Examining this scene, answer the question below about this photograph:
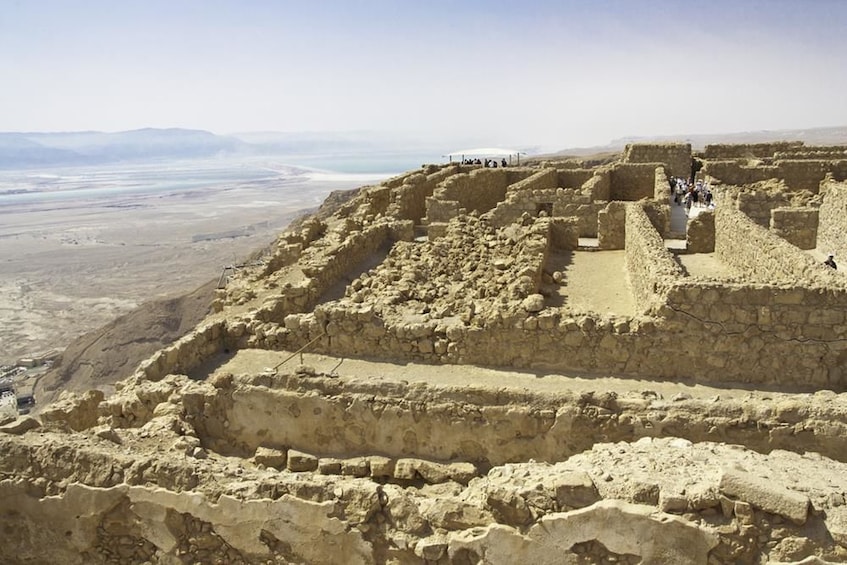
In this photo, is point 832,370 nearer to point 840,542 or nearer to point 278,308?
point 840,542

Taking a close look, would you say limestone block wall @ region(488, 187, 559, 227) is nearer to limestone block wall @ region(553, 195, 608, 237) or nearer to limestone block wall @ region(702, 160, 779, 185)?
limestone block wall @ region(553, 195, 608, 237)

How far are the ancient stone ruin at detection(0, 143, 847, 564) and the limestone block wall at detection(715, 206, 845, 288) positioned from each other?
6 cm

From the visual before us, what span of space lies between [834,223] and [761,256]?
4587 mm

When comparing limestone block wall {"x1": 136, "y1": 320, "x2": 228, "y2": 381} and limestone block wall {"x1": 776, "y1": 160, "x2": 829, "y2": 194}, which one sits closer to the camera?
limestone block wall {"x1": 136, "y1": 320, "x2": 228, "y2": 381}

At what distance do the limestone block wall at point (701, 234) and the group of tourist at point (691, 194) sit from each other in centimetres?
365

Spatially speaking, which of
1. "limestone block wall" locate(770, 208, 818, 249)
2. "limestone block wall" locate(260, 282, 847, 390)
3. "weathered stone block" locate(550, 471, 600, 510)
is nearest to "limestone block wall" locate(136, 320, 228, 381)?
"limestone block wall" locate(260, 282, 847, 390)

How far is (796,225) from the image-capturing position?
14.1 metres

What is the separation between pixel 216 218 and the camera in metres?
83.4

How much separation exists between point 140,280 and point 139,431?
159 ft

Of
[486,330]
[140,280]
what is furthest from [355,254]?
[140,280]

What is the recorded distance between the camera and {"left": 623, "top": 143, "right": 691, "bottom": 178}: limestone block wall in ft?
74.1

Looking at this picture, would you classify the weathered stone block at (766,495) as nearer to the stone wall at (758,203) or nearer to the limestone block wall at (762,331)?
the limestone block wall at (762,331)

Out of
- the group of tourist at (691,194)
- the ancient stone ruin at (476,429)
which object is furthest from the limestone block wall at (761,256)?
the group of tourist at (691,194)

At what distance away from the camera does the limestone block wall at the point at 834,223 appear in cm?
1234
